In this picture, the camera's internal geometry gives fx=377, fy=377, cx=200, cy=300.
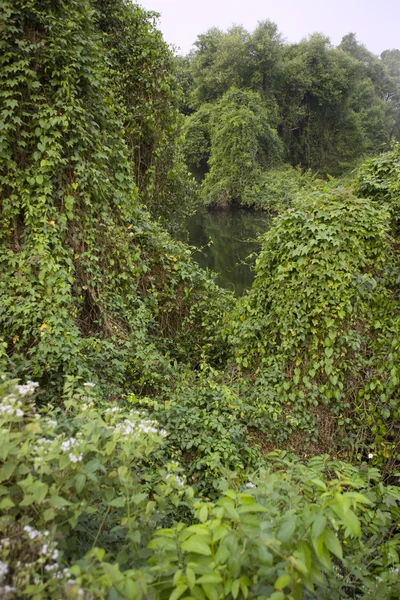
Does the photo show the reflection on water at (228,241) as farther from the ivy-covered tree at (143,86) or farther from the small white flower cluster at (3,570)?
the small white flower cluster at (3,570)

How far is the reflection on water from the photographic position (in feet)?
40.4

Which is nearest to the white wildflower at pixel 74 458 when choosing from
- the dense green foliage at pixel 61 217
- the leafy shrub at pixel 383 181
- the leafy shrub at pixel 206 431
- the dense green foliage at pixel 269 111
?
the leafy shrub at pixel 206 431

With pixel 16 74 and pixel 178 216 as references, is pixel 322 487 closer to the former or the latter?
pixel 16 74

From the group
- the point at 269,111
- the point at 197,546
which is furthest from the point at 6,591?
the point at 269,111

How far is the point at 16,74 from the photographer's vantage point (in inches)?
144

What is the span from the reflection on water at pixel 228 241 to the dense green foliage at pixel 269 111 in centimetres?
192

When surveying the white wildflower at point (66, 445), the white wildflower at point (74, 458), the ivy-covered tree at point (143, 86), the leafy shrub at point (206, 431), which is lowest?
the leafy shrub at point (206, 431)

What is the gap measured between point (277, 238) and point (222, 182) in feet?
66.9

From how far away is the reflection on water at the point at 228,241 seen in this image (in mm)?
12320

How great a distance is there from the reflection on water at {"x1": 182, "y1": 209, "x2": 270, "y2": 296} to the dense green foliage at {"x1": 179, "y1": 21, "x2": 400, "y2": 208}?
1924 millimetres

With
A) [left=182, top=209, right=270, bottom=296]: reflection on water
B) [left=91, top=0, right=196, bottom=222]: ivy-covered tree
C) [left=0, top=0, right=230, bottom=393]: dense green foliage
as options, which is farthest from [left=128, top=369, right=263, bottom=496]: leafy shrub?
[left=182, top=209, right=270, bottom=296]: reflection on water

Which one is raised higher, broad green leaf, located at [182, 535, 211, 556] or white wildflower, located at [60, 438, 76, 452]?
white wildflower, located at [60, 438, 76, 452]

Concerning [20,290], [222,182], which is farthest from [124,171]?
[222,182]

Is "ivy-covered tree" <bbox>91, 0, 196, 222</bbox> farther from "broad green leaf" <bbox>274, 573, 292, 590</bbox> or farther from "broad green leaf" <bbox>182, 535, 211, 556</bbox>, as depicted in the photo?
"broad green leaf" <bbox>274, 573, 292, 590</bbox>
